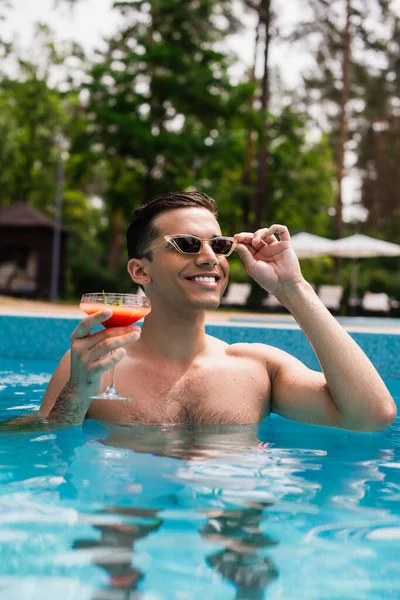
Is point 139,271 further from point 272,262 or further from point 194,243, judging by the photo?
point 272,262

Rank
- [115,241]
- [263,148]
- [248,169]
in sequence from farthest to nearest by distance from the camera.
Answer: [115,241] → [248,169] → [263,148]

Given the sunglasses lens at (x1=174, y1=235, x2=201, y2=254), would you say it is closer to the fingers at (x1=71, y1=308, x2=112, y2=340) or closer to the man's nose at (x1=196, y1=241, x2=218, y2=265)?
the man's nose at (x1=196, y1=241, x2=218, y2=265)

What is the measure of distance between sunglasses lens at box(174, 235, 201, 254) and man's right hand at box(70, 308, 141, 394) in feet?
1.89

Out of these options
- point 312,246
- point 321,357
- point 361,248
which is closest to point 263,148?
point 312,246

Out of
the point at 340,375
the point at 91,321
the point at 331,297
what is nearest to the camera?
the point at 91,321

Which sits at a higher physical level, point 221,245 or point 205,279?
point 221,245

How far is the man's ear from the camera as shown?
130 inches

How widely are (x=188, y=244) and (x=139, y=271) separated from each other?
34 cm

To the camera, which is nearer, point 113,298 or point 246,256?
point 113,298

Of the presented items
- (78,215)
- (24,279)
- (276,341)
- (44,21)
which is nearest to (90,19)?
(24,279)

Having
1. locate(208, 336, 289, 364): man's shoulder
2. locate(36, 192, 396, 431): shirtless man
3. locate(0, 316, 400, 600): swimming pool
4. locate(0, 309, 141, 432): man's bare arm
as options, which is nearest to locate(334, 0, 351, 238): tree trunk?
locate(0, 316, 400, 600): swimming pool

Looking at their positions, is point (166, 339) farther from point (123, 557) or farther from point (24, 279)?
point (24, 279)

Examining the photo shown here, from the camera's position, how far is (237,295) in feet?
77.8

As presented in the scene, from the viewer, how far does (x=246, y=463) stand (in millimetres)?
3078
